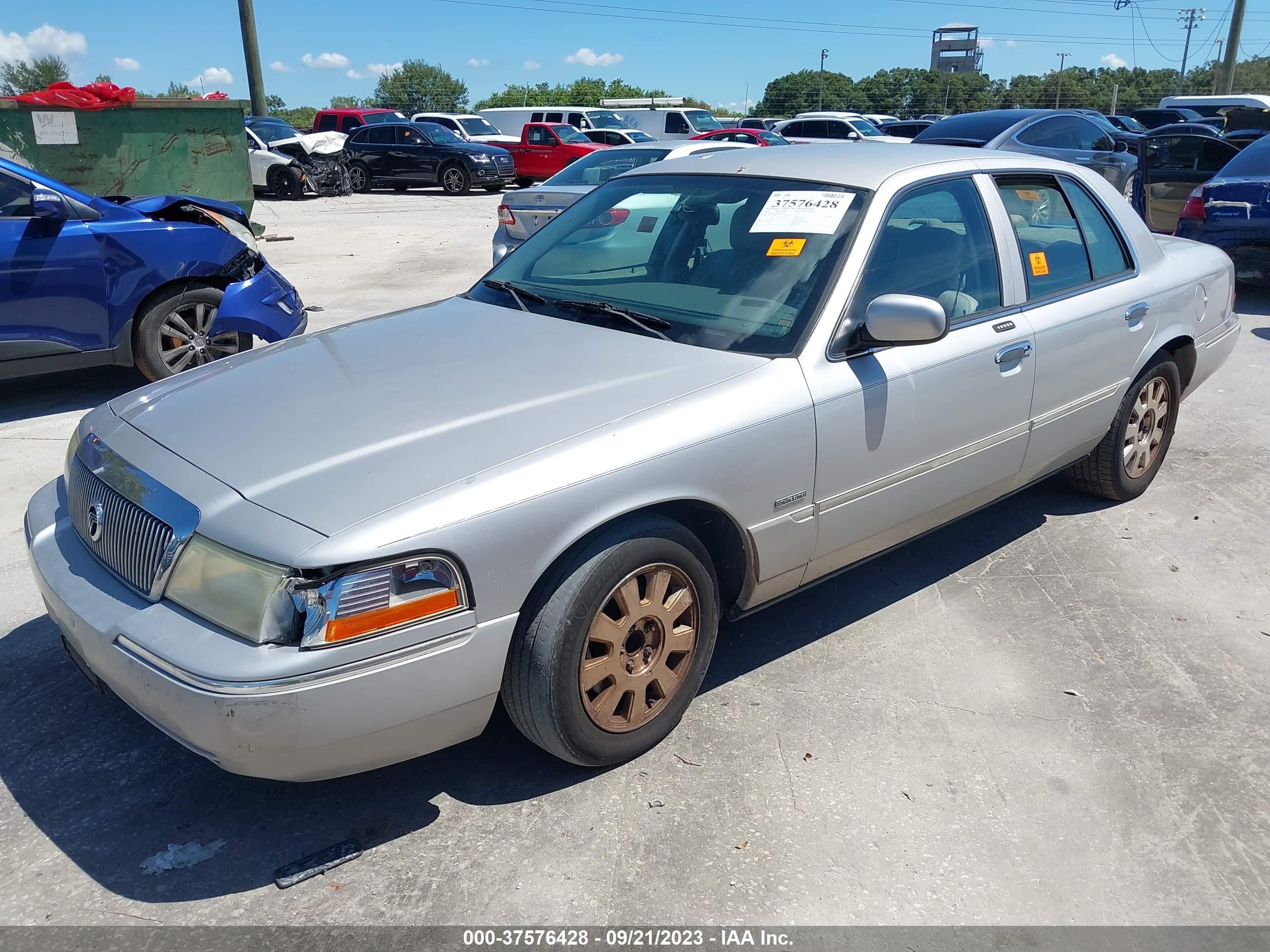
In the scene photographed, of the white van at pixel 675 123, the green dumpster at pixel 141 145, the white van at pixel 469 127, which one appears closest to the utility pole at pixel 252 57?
the white van at pixel 469 127

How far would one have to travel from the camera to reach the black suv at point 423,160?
75.0 ft

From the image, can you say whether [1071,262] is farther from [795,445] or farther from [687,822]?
[687,822]

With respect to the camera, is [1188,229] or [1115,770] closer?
[1115,770]

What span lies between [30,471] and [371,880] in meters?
3.74

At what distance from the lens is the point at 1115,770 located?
305cm

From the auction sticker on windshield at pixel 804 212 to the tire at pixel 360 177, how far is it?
70.6ft

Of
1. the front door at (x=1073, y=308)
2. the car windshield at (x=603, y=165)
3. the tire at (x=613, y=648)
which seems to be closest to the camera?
the tire at (x=613, y=648)

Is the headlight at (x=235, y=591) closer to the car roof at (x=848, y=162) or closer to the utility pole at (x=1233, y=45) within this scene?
the car roof at (x=848, y=162)

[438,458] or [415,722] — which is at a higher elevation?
[438,458]

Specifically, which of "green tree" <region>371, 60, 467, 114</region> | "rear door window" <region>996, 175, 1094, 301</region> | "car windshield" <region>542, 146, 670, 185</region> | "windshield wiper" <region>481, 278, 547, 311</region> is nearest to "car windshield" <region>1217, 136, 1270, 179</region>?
"car windshield" <region>542, 146, 670, 185</region>

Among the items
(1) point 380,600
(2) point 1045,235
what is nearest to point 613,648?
(1) point 380,600

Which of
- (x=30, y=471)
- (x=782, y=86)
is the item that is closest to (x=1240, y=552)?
(x=30, y=471)

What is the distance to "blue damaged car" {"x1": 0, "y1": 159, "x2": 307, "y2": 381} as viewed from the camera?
19.2ft

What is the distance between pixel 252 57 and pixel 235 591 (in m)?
28.8
